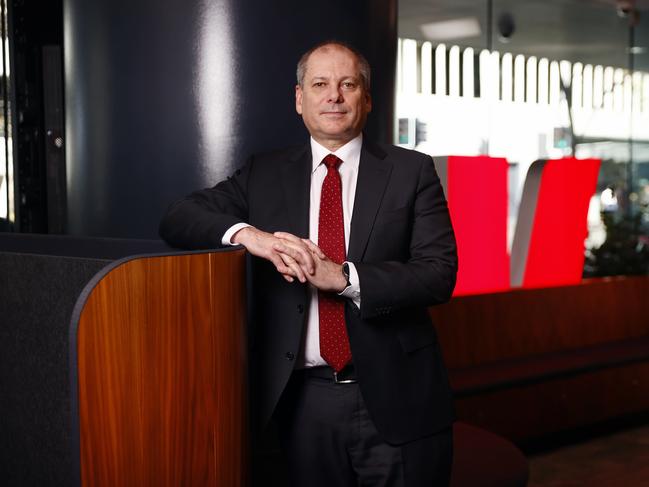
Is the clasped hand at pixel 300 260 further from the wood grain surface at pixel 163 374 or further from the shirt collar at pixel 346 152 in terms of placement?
the shirt collar at pixel 346 152

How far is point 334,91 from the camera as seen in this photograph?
2.11m

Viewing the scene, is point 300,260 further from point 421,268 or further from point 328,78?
point 328,78

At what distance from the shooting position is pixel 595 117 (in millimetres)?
8414

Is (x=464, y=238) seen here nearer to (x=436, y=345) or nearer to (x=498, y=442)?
(x=498, y=442)

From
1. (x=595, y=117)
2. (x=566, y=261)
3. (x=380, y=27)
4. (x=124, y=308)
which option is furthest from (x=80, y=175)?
(x=595, y=117)

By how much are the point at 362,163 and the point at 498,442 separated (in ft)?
6.15

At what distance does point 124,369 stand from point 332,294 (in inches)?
22.5

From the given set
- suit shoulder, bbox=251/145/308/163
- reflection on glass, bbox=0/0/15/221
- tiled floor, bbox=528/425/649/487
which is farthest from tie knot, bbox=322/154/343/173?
tiled floor, bbox=528/425/649/487

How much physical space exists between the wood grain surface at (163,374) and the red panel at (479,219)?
9.57ft

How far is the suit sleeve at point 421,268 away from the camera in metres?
2.00

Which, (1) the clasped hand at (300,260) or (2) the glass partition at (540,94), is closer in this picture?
(1) the clasped hand at (300,260)

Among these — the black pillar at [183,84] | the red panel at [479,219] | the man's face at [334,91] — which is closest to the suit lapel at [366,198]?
the man's face at [334,91]

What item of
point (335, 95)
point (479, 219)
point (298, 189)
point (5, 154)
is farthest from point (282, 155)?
point (479, 219)

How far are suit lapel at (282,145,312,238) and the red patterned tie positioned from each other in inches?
1.9
